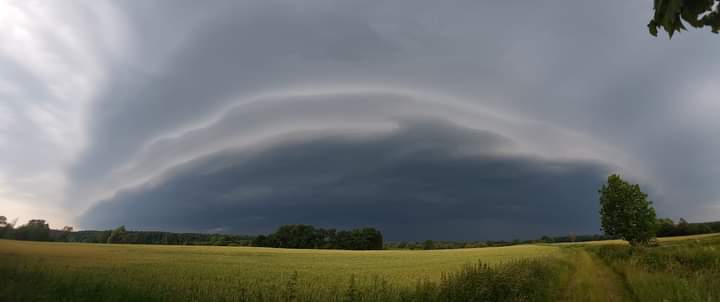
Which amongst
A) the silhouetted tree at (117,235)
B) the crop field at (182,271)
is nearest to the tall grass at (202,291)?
the crop field at (182,271)

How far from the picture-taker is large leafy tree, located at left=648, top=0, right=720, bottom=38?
11.0ft

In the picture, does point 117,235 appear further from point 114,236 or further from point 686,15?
point 686,15

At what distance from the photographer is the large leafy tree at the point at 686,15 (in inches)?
132

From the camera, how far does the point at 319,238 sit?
10681 centimetres

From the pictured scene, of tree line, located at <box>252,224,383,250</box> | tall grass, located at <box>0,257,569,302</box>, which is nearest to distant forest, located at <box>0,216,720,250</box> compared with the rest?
tree line, located at <box>252,224,383,250</box>

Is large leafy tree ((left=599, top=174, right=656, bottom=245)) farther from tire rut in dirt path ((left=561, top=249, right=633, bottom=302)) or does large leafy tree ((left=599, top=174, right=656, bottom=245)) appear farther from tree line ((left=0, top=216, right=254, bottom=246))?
tree line ((left=0, top=216, right=254, bottom=246))

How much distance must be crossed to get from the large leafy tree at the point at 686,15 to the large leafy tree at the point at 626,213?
55540 mm

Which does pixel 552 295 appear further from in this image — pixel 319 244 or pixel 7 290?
pixel 319 244

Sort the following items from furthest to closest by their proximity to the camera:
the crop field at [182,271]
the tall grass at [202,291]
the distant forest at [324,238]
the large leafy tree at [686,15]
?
the distant forest at [324,238] < the crop field at [182,271] < the tall grass at [202,291] < the large leafy tree at [686,15]

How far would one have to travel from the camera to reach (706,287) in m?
9.68

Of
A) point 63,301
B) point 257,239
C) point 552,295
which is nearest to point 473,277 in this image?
point 552,295

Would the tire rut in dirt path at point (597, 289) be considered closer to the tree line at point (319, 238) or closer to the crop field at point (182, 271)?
the crop field at point (182, 271)

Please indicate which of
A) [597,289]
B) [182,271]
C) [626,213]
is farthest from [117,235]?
[626,213]

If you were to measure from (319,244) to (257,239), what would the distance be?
18446 mm
